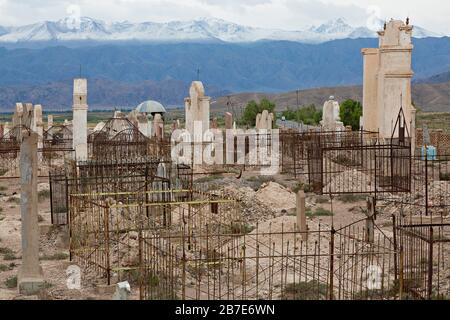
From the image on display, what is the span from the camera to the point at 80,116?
30.0 meters

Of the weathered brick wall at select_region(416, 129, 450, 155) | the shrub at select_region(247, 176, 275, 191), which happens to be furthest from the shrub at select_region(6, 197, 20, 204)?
the weathered brick wall at select_region(416, 129, 450, 155)

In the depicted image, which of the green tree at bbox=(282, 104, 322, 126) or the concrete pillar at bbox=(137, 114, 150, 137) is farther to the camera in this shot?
the green tree at bbox=(282, 104, 322, 126)

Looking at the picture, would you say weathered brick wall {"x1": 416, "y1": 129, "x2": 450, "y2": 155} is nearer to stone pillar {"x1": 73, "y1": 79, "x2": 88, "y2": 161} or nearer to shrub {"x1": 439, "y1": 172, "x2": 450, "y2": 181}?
shrub {"x1": 439, "y1": 172, "x2": 450, "y2": 181}

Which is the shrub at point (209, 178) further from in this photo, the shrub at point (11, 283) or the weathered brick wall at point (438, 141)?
the shrub at point (11, 283)

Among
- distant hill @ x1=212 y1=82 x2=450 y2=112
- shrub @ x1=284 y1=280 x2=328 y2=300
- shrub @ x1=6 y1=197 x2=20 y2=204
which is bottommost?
shrub @ x1=284 y1=280 x2=328 y2=300

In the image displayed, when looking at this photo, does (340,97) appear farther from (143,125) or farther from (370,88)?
(370,88)

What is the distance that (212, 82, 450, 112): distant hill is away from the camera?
135 meters

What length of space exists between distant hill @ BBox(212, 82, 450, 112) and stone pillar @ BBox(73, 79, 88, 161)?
103 metres

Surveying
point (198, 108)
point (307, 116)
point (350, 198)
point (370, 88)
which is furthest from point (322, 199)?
point (307, 116)

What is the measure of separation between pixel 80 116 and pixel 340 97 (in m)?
109

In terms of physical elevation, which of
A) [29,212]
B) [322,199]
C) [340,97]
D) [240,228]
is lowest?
[240,228]

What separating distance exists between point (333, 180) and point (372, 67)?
6.49 metres

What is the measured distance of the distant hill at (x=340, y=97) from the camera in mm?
134750
